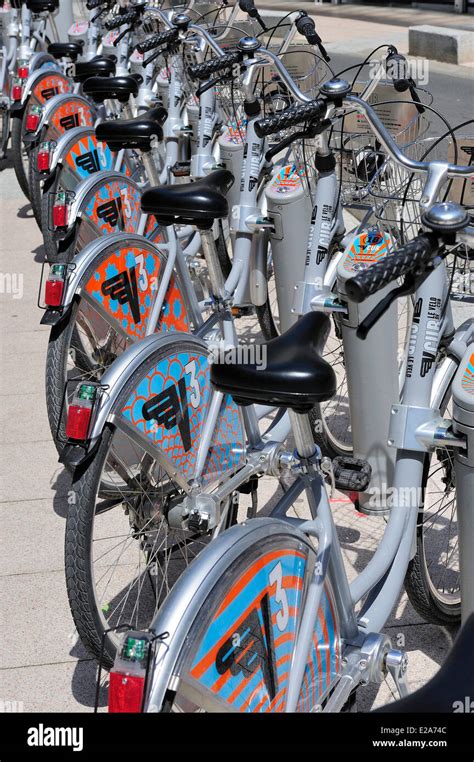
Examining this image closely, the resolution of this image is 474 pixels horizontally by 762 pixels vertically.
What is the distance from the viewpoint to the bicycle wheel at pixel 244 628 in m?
1.91

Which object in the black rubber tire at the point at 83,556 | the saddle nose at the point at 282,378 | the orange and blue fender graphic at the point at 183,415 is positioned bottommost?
the black rubber tire at the point at 83,556

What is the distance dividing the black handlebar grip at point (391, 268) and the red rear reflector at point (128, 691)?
80cm

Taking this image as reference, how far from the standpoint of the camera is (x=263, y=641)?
2148 millimetres

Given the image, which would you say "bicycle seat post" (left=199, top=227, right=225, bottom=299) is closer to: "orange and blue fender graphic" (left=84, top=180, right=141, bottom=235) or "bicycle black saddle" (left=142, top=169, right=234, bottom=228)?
"bicycle black saddle" (left=142, top=169, right=234, bottom=228)

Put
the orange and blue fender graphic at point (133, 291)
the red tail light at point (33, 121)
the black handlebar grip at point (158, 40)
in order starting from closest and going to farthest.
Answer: the orange and blue fender graphic at point (133, 291)
the black handlebar grip at point (158, 40)
the red tail light at point (33, 121)

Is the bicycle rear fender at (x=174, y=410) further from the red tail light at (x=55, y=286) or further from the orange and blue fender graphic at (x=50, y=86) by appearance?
the orange and blue fender graphic at (x=50, y=86)

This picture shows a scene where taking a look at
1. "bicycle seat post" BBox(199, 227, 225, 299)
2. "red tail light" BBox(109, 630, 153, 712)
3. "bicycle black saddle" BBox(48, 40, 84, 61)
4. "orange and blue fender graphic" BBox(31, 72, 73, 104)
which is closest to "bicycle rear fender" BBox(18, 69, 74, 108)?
"orange and blue fender graphic" BBox(31, 72, 73, 104)

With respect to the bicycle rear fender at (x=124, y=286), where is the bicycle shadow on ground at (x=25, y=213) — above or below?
above

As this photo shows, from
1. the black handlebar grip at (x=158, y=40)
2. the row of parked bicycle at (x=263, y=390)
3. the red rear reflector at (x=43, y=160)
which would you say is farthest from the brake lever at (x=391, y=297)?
the red rear reflector at (x=43, y=160)

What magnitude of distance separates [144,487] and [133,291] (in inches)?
45.7

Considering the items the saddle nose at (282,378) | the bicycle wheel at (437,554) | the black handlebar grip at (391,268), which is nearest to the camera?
the black handlebar grip at (391,268)
